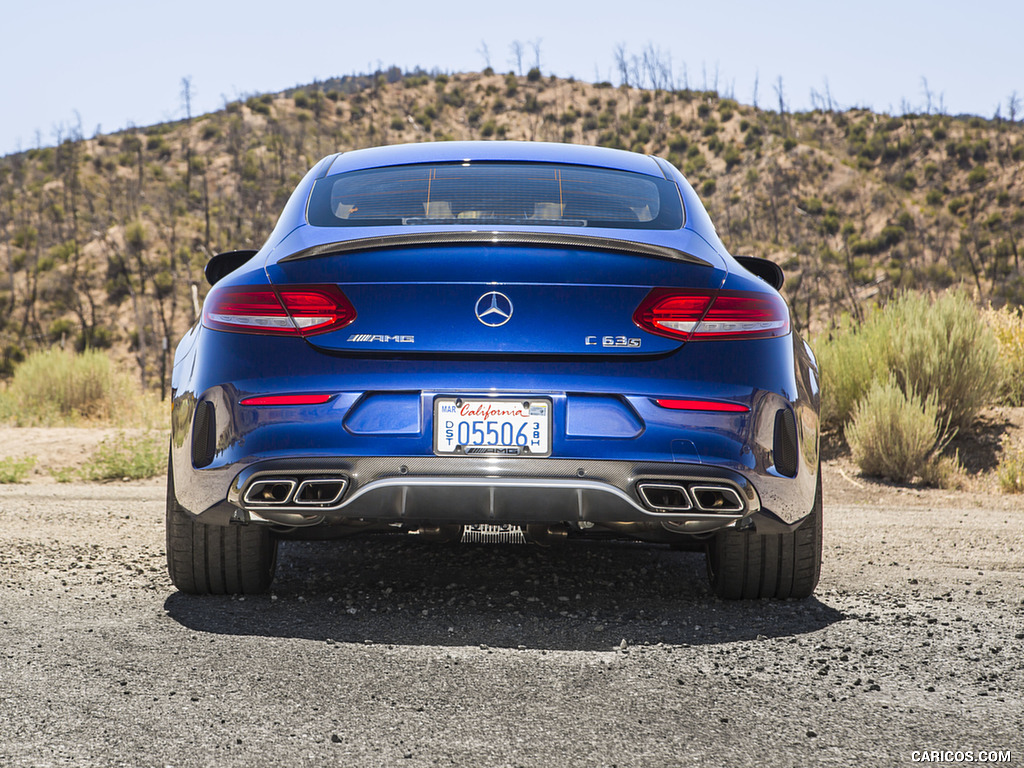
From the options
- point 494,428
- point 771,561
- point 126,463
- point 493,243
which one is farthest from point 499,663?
point 126,463

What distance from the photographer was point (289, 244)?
348cm

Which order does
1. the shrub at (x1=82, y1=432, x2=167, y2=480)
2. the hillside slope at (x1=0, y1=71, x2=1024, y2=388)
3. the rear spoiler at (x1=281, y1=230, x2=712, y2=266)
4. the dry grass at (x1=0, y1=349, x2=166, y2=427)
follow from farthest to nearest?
the hillside slope at (x1=0, y1=71, x2=1024, y2=388) → the dry grass at (x1=0, y1=349, x2=166, y2=427) → the shrub at (x1=82, y1=432, x2=167, y2=480) → the rear spoiler at (x1=281, y1=230, x2=712, y2=266)

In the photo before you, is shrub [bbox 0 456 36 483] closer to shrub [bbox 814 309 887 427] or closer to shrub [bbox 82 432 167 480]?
shrub [bbox 82 432 167 480]

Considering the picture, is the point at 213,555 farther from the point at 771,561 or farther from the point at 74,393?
the point at 74,393

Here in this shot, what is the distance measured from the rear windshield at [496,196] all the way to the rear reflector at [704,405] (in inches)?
32.1

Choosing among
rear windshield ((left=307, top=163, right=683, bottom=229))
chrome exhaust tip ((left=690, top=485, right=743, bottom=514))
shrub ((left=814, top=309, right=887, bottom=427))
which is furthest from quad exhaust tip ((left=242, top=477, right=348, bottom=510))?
shrub ((left=814, top=309, right=887, bottom=427))

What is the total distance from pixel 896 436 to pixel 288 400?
7448mm

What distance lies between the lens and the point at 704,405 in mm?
3158

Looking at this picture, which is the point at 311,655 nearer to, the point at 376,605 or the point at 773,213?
the point at 376,605

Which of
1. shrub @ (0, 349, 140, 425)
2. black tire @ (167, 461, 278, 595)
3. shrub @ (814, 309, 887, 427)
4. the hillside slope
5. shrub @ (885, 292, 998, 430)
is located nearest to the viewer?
black tire @ (167, 461, 278, 595)

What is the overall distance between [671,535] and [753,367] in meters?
0.68

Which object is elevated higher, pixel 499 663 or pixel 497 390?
pixel 497 390

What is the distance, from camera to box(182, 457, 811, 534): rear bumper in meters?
3.12

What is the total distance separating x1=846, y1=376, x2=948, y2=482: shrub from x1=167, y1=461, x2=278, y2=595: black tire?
6990 mm
